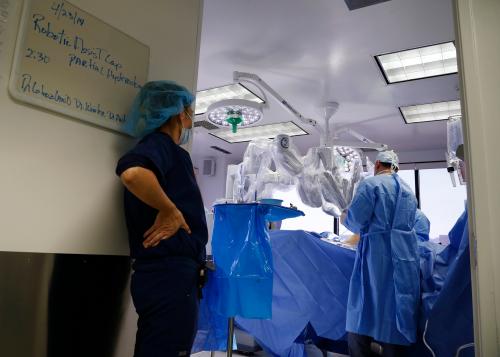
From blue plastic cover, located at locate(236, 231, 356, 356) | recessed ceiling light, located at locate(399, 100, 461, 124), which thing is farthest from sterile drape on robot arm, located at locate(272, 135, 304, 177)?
recessed ceiling light, located at locate(399, 100, 461, 124)

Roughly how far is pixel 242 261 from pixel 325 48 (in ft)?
5.41

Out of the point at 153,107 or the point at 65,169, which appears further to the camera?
the point at 153,107

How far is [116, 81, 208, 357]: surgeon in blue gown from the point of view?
1.06 meters

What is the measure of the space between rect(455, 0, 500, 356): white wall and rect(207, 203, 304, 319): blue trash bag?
2.71 ft

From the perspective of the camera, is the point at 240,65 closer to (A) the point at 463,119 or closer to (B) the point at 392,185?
(B) the point at 392,185

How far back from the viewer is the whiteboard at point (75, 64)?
103 centimetres

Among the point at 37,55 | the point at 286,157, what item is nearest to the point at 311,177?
the point at 286,157

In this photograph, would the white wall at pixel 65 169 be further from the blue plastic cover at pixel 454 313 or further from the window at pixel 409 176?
the window at pixel 409 176

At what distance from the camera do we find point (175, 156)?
1.21m

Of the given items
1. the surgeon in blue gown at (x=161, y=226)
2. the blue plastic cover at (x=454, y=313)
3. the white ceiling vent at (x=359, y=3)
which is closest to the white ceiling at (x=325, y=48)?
the white ceiling vent at (x=359, y=3)

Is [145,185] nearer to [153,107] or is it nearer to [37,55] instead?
[153,107]

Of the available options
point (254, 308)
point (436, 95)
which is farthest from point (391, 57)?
point (254, 308)

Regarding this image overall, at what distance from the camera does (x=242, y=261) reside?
1.56 metres

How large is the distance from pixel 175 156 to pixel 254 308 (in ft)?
2.33
